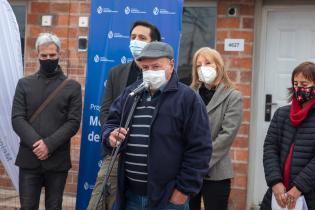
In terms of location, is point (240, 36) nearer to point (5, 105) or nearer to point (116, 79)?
point (116, 79)

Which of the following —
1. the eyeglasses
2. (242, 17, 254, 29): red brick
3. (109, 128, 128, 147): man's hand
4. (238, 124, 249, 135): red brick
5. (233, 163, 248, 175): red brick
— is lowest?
(233, 163, 248, 175): red brick

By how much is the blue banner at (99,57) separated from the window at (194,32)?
5.14ft

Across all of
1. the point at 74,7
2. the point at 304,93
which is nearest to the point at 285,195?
the point at 304,93

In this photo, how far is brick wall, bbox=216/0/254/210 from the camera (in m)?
6.23

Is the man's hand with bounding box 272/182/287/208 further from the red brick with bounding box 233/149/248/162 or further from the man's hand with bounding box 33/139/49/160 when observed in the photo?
the red brick with bounding box 233/149/248/162

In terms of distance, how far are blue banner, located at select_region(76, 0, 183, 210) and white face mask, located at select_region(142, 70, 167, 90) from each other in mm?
1697

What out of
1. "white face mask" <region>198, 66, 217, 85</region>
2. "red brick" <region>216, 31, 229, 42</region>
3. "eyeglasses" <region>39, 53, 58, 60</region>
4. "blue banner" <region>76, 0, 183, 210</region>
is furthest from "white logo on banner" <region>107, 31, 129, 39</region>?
"red brick" <region>216, 31, 229, 42</region>

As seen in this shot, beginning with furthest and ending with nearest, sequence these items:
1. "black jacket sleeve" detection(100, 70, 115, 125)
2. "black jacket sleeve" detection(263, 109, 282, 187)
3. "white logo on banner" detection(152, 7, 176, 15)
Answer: "white logo on banner" detection(152, 7, 176, 15)
"black jacket sleeve" detection(100, 70, 115, 125)
"black jacket sleeve" detection(263, 109, 282, 187)

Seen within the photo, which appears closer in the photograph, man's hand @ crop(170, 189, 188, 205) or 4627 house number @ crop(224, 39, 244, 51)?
man's hand @ crop(170, 189, 188, 205)

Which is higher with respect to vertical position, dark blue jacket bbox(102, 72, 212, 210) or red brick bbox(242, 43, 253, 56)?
red brick bbox(242, 43, 253, 56)

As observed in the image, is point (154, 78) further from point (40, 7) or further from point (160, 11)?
point (40, 7)

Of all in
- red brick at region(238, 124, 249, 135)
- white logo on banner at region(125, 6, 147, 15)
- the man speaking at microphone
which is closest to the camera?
the man speaking at microphone

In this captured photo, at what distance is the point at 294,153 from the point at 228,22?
267cm

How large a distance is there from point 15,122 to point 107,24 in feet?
4.24
